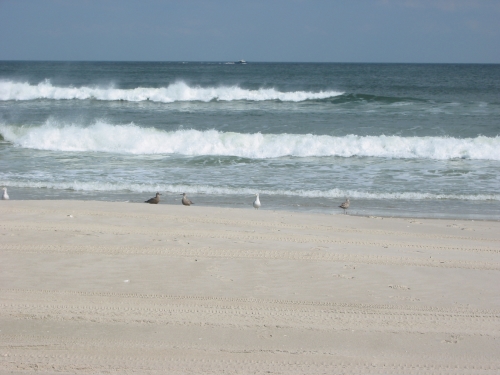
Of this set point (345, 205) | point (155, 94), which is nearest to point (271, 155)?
point (345, 205)

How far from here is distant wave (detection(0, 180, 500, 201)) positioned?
11.4 meters

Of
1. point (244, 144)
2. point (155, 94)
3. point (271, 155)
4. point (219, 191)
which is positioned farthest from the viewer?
point (155, 94)

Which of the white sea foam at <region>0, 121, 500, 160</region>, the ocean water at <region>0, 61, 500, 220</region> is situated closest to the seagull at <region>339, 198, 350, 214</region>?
the ocean water at <region>0, 61, 500, 220</region>

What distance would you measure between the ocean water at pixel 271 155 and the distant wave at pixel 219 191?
0.02m

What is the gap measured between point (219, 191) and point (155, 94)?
71.7 feet

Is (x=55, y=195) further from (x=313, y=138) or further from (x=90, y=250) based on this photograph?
(x=313, y=138)

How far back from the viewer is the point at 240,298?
5.38 meters

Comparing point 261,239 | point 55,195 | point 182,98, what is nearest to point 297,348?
point 261,239

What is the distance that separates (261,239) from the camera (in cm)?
738

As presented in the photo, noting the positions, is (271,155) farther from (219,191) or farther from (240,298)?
(240,298)

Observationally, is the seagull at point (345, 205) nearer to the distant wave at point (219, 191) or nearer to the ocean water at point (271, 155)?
the ocean water at point (271, 155)

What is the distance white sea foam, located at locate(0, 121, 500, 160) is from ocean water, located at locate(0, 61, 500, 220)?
0.03 metres

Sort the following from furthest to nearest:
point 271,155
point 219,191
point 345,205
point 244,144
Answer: point 244,144 → point 271,155 → point 219,191 → point 345,205

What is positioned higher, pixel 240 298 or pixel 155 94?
pixel 155 94
